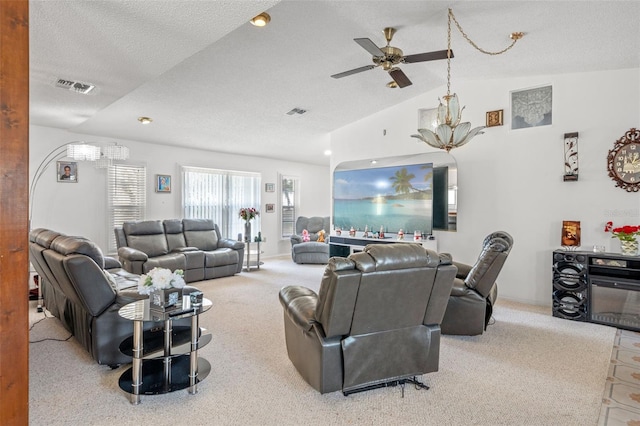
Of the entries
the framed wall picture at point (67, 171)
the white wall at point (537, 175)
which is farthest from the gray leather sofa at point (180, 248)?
the white wall at point (537, 175)

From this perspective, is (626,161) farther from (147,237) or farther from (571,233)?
(147,237)

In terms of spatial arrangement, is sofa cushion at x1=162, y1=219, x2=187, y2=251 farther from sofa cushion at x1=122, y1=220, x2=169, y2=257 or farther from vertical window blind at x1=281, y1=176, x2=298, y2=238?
vertical window blind at x1=281, y1=176, x2=298, y2=238

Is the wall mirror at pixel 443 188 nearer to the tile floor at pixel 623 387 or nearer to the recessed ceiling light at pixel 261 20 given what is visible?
the tile floor at pixel 623 387

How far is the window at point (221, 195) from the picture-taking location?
7.34 meters

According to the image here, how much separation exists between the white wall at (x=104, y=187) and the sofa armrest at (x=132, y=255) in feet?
3.22

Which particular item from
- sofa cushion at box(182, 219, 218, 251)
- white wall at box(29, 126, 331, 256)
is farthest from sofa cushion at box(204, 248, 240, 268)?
white wall at box(29, 126, 331, 256)

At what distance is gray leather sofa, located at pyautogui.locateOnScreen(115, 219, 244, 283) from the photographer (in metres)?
5.53

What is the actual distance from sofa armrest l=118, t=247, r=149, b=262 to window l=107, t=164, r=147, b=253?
91cm

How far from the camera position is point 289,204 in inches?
365

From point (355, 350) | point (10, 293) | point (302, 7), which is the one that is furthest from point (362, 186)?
point (10, 293)

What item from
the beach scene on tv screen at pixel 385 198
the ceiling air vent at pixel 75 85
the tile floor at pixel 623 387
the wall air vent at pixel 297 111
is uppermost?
the wall air vent at pixel 297 111

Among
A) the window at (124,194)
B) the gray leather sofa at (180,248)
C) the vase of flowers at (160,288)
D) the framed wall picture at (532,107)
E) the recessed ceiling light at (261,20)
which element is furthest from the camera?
the window at (124,194)

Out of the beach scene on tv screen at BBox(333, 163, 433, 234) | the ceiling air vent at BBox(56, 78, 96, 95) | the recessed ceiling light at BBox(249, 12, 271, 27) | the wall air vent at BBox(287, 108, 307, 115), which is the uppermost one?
the recessed ceiling light at BBox(249, 12, 271, 27)

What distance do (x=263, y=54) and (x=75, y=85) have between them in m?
1.86
